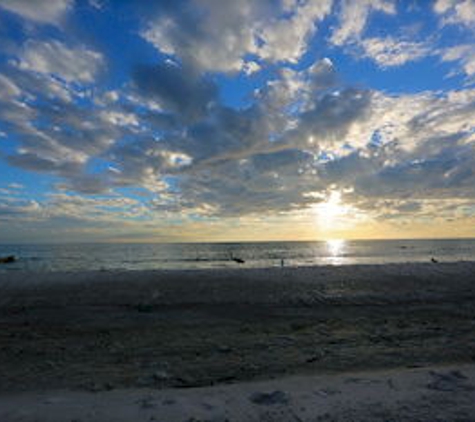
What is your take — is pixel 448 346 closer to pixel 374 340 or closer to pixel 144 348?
pixel 374 340

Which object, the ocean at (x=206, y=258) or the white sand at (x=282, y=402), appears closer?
the white sand at (x=282, y=402)

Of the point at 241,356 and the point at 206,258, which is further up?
the point at 206,258

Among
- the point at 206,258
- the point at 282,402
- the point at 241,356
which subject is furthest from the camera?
the point at 206,258

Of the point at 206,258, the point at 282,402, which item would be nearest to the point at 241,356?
the point at 282,402

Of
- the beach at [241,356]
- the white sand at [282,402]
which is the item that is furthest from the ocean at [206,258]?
the white sand at [282,402]

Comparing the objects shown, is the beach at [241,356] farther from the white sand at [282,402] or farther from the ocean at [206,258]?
the ocean at [206,258]

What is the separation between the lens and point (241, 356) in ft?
19.8

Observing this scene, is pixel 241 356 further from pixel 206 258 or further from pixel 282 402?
pixel 206 258

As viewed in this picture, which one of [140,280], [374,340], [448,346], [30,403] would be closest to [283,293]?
[374,340]

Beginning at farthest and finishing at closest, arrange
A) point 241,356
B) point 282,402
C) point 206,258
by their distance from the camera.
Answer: point 206,258
point 241,356
point 282,402

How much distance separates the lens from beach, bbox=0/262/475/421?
3.90 metres

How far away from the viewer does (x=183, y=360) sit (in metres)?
5.87

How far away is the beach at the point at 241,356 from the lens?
390 cm

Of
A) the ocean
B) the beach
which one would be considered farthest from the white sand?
the ocean
